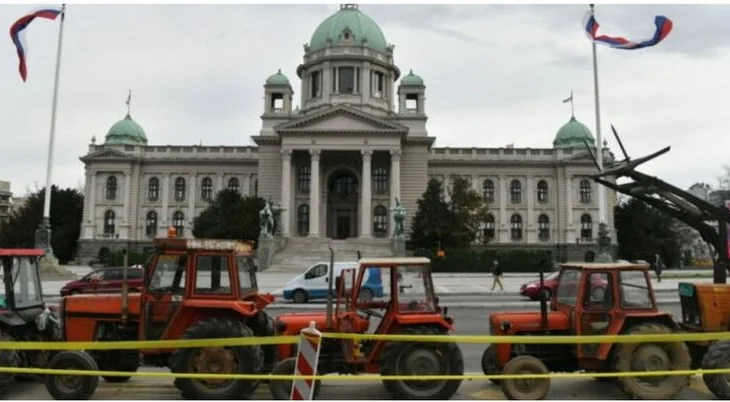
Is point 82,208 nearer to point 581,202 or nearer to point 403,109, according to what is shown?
point 403,109

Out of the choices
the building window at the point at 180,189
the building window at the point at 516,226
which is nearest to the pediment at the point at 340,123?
the building window at the point at 180,189

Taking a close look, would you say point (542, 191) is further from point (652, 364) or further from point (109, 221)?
point (652, 364)

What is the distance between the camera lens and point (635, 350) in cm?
830

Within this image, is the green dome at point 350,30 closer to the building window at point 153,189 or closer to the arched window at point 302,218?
the arched window at point 302,218

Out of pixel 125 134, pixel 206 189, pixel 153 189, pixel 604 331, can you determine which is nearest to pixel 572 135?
pixel 206 189

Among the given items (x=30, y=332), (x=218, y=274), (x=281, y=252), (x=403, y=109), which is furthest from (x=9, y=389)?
(x=403, y=109)

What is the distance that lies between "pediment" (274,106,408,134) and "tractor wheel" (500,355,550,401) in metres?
51.6

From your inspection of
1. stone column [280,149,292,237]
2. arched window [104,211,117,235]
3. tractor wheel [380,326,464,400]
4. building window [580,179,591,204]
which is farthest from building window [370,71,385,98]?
tractor wheel [380,326,464,400]

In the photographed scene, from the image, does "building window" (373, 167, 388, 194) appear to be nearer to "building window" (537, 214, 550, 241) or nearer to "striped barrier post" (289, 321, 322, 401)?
"building window" (537, 214, 550, 241)

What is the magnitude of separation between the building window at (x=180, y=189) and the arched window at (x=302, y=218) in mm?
15405

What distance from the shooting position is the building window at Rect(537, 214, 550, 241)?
67.9 meters

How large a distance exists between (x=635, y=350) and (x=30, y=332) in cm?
903

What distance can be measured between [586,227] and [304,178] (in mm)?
32510

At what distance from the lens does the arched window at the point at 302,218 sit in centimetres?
6297
